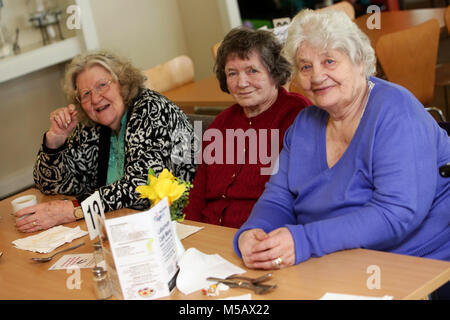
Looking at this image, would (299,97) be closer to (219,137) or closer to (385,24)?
(219,137)

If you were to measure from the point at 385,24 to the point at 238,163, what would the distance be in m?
2.75

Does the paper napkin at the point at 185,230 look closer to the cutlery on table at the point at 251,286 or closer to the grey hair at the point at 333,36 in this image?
the cutlery on table at the point at 251,286

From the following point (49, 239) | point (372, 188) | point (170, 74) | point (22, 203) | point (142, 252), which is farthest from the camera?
point (170, 74)

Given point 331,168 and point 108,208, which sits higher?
point 331,168

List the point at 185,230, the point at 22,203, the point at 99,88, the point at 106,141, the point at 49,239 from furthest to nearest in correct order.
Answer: the point at 106,141
the point at 99,88
the point at 22,203
the point at 49,239
the point at 185,230

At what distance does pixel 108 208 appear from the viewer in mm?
2266

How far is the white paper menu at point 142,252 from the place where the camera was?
141 centimetres

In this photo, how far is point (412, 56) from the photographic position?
3633mm

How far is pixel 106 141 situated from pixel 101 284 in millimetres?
1265

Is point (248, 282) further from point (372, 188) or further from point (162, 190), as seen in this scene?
point (372, 188)

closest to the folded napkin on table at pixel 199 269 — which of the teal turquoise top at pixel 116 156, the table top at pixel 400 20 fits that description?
the teal turquoise top at pixel 116 156

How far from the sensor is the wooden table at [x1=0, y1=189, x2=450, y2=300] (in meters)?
1.33

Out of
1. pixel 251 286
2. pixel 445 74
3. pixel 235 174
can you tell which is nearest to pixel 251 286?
pixel 251 286

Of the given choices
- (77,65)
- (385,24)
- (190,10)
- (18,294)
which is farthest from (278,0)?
(18,294)
